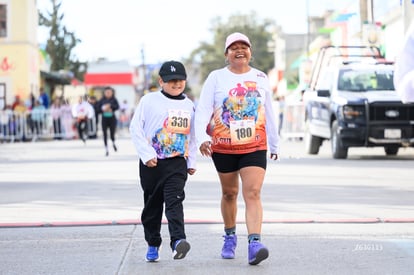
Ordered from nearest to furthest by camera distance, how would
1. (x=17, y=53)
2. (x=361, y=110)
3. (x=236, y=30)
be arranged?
(x=361, y=110), (x=17, y=53), (x=236, y=30)

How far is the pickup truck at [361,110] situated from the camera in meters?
20.1

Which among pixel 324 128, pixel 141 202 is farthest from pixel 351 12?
pixel 141 202

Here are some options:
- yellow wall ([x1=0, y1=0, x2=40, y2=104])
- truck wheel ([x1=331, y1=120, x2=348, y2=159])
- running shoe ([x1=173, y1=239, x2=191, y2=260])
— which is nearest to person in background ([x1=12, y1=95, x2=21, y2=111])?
yellow wall ([x1=0, y1=0, x2=40, y2=104])

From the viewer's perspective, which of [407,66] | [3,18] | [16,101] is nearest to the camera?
[407,66]

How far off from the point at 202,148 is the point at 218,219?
9.38 feet

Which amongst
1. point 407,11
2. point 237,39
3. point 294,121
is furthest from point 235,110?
point 294,121

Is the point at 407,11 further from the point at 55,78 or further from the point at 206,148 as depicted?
the point at 55,78

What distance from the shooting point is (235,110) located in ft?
25.9

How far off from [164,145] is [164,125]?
15 cm

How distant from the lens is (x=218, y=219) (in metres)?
10.5

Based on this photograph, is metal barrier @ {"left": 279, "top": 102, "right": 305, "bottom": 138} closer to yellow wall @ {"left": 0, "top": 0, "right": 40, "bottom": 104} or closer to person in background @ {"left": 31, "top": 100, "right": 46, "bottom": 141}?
person in background @ {"left": 31, "top": 100, "right": 46, "bottom": 141}

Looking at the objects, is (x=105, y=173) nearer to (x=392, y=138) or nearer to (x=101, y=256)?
(x=392, y=138)

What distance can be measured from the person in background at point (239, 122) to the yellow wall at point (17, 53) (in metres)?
38.2

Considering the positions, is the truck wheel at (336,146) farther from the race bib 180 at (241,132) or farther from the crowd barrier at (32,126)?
the crowd barrier at (32,126)
